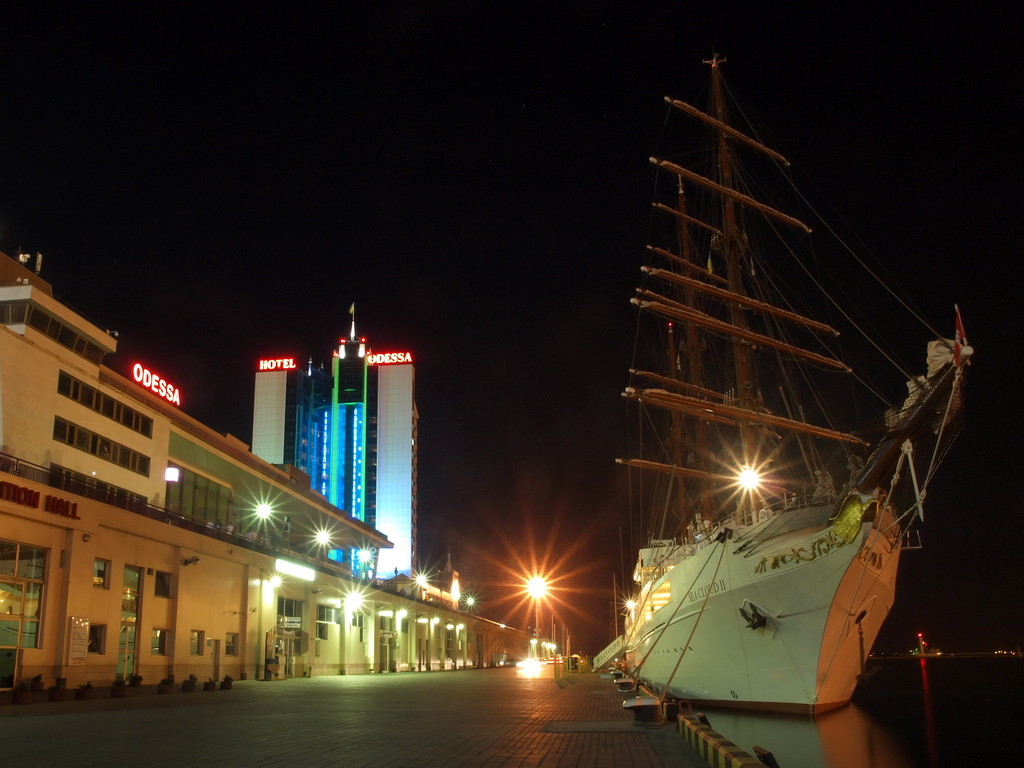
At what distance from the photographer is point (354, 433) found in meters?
122

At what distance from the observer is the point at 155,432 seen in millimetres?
36000

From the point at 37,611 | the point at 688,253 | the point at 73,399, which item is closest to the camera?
the point at 37,611

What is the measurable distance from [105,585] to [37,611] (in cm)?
307

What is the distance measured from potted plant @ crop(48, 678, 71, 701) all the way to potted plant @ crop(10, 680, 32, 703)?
779 millimetres

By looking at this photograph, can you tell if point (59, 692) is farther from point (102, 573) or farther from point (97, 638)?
point (102, 573)

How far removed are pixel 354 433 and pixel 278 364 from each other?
50.8 feet

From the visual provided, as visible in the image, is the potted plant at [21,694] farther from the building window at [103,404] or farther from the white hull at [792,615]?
the white hull at [792,615]

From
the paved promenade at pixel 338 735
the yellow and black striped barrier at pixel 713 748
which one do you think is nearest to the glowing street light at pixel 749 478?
the paved promenade at pixel 338 735

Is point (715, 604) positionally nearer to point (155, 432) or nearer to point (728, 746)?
point (728, 746)

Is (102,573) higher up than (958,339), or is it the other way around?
(958,339)

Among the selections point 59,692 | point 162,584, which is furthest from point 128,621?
point 59,692

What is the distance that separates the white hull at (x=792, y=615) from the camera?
22141mm

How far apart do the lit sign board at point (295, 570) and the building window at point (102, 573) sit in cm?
1261

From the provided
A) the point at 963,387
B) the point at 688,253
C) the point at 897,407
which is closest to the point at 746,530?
the point at 897,407
